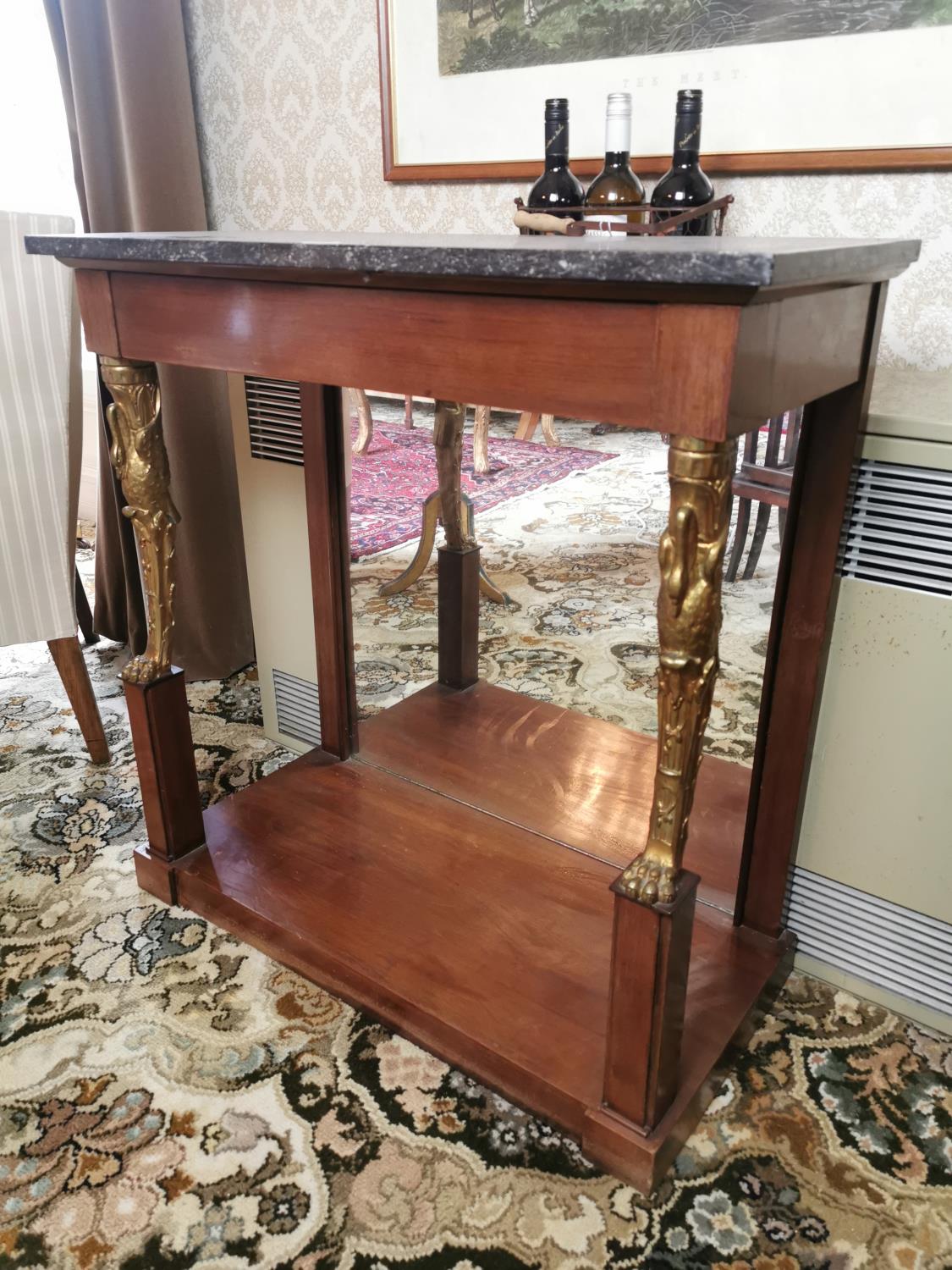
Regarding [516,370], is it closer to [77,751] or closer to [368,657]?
[368,657]

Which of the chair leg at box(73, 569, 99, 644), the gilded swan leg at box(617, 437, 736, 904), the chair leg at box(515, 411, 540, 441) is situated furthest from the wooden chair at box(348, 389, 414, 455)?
the chair leg at box(73, 569, 99, 644)

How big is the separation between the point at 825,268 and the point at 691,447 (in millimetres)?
203

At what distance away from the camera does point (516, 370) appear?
3.22 feet

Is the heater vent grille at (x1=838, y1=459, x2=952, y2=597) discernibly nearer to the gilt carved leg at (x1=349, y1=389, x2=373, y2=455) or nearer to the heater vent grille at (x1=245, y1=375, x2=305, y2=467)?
the gilt carved leg at (x1=349, y1=389, x2=373, y2=455)

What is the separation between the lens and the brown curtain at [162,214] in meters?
2.07

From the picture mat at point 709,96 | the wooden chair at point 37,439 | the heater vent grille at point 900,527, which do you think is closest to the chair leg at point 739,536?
the heater vent grille at point 900,527

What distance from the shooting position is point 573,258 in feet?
2.82

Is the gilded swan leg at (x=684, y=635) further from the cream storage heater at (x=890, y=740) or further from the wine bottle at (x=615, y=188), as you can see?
the wine bottle at (x=615, y=188)

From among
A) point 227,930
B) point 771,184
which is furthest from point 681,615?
point 227,930

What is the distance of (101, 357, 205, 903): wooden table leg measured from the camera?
144 cm

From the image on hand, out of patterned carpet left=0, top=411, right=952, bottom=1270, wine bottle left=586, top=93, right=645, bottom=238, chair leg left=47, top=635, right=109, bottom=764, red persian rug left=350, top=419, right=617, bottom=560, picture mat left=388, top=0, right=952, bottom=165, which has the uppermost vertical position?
picture mat left=388, top=0, right=952, bottom=165

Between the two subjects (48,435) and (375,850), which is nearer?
(375,850)

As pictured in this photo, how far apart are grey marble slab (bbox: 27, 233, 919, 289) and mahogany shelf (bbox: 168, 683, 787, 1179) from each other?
977 mm

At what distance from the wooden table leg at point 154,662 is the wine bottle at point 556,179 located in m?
0.71
